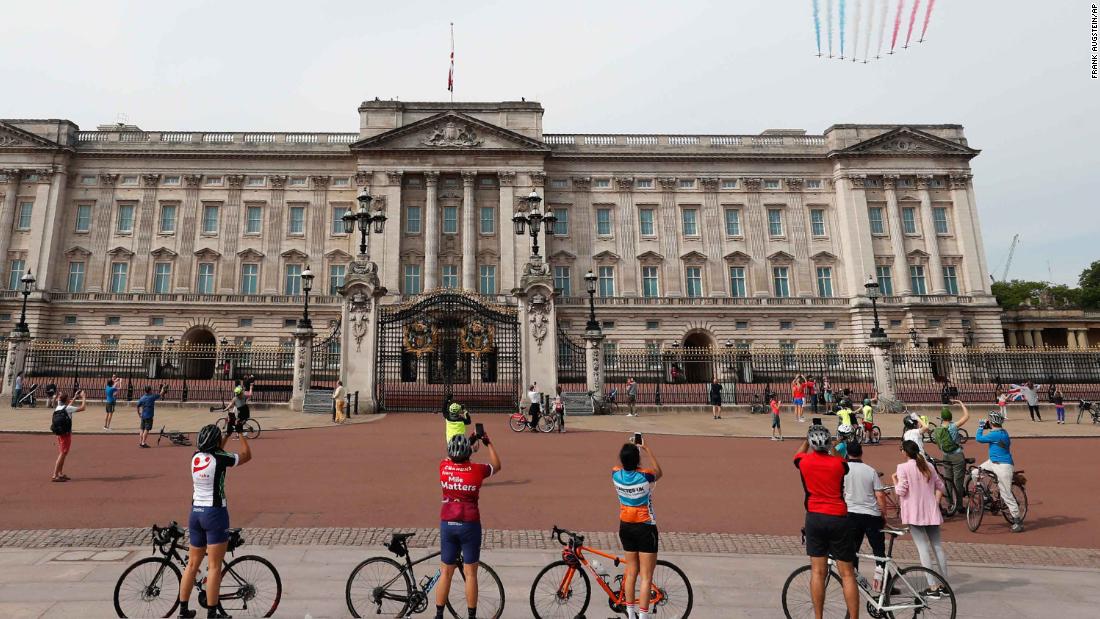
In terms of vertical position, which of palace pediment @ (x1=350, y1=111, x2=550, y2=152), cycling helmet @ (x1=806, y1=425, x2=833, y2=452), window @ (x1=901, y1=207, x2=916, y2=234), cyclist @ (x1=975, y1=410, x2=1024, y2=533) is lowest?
cyclist @ (x1=975, y1=410, x2=1024, y2=533)

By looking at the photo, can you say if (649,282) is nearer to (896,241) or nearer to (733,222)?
(733,222)

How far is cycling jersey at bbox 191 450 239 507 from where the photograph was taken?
180 inches

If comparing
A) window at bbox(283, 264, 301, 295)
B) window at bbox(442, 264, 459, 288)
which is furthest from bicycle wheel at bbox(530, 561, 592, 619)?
window at bbox(283, 264, 301, 295)

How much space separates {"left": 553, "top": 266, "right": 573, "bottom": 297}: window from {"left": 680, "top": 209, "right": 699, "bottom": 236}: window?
10753mm

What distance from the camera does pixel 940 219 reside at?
4472cm

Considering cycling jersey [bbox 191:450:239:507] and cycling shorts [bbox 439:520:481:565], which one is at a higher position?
cycling jersey [bbox 191:450:239:507]

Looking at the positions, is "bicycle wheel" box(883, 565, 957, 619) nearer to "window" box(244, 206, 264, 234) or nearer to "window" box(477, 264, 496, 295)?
"window" box(477, 264, 496, 295)

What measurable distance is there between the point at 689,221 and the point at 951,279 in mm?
21779

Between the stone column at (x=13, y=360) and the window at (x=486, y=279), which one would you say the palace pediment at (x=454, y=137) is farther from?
the stone column at (x=13, y=360)

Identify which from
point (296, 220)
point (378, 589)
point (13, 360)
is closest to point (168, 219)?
point (296, 220)

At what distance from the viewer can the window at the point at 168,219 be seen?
42.8 metres

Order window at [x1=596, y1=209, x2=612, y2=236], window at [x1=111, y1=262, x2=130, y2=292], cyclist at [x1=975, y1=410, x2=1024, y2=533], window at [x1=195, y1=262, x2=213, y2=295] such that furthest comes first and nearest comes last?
1. window at [x1=596, y1=209, x2=612, y2=236]
2. window at [x1=195, y1=262, x2=213, y2=295]
3. window at [x1=111, y1=262, x2=130, y2=292]
4. cyclist at [x1=975, y1=410, x2=1024, y2=533]

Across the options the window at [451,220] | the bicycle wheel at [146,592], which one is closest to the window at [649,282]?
the window at [451,220]

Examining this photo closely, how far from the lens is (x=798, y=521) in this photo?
8.12 meters
